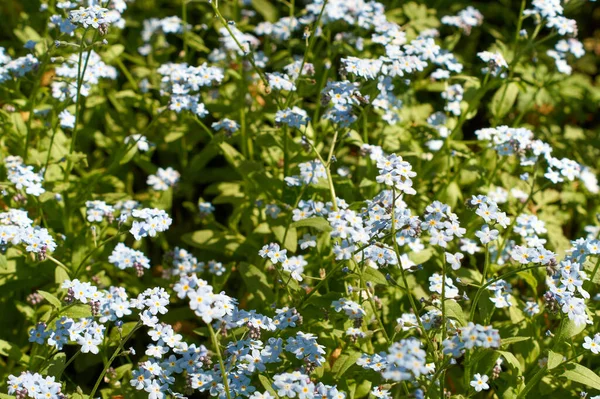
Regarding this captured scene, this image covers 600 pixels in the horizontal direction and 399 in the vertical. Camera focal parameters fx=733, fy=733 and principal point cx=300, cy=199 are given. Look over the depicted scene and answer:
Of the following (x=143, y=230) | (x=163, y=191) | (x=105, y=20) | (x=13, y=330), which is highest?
(x=105, y=20)

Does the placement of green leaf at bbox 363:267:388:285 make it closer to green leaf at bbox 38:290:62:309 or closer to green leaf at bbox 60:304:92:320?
green leaf at bbox 60:304:92:320

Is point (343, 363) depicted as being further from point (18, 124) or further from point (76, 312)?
point (18, 124)

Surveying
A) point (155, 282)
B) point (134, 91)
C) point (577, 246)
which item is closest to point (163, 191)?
point (155, 282)

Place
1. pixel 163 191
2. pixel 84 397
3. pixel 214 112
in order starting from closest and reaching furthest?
pixel 84 397, pixel 163 191, pixel 214 112

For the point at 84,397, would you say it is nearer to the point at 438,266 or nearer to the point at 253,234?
the point at 253,234

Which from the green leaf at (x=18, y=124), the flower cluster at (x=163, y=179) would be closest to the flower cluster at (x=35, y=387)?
the flower cluster at (x=163, y=179)

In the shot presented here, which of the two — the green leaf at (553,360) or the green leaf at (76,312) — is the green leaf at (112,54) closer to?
the green leaf at (76,312)

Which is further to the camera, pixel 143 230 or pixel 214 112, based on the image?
pixel 214 112

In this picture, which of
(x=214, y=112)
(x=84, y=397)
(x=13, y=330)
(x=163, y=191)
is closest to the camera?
(x=84, y=397)
